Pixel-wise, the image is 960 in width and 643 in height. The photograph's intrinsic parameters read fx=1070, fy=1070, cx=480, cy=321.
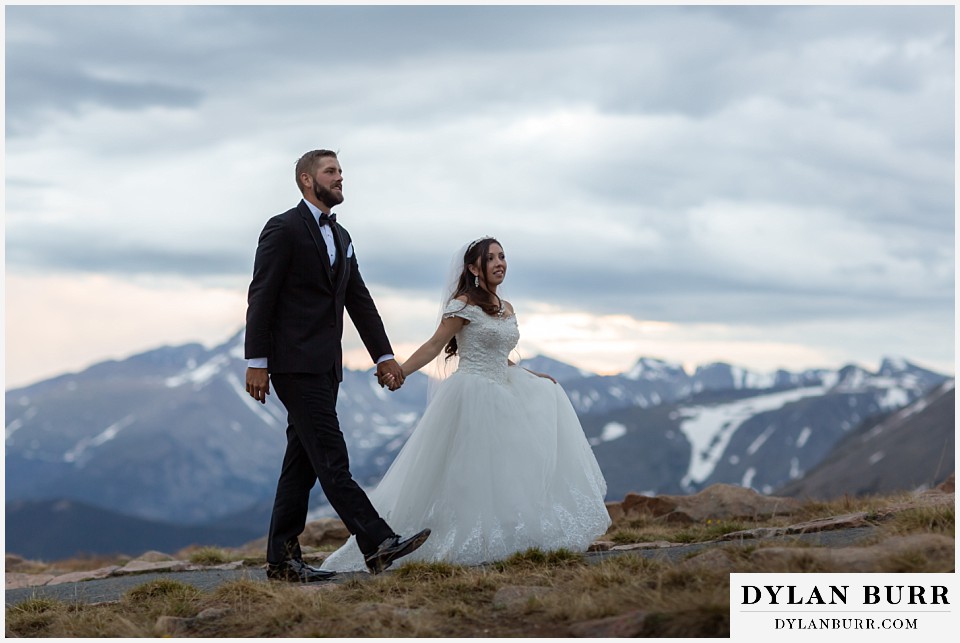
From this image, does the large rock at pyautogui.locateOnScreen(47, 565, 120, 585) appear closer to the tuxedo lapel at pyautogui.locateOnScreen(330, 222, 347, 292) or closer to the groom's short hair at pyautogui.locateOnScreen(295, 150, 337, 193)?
the tuxedo lapel at pyautogui.locateOnScreen(330, 222, 347, 292)

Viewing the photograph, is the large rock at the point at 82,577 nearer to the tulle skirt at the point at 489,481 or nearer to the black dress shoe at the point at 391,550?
the tulle skirt at the point at 489,481

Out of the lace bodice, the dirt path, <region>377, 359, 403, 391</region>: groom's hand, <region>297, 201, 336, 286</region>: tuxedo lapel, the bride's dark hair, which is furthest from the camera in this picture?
the bride's dark hair

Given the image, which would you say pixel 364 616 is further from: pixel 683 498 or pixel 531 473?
pixel 683 498

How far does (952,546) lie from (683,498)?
9.23 metres

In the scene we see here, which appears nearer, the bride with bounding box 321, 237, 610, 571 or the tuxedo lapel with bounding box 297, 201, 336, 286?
the tuxedo lapel with bounding box 297, 201, 336, 286

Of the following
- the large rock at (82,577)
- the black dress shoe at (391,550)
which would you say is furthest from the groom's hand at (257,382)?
the large rock at (82,577)

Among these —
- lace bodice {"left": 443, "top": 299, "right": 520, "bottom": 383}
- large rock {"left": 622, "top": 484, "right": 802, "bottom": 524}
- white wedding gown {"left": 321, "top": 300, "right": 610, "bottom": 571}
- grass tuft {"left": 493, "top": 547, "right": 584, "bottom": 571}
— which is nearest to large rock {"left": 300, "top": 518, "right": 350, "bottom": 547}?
large rock {"left": 622, "top": 484, "right": 802, "bottom": 524}

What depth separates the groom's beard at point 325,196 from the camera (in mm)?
9312

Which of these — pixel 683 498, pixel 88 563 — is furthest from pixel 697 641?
pixel 88 563

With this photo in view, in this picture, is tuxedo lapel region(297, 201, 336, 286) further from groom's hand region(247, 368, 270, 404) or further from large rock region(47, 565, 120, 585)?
large rock region(47, 565, 120, 585)

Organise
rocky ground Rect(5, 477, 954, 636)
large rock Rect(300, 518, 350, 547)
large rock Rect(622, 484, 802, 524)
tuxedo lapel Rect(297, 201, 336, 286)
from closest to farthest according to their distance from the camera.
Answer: rocky ground Rect(5, 477, 954, 636)
tuxedo lapel Rect(297, 201, 336, 286)
large rock Rect(622, 484, 802, 524)
large rock Rect(300, 518, 350, 547)

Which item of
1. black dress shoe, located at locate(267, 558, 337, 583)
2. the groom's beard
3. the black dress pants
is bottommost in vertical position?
black dress shoe, located at locate(267, 558, 337, 583)

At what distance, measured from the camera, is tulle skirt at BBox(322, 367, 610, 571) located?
32.1ft

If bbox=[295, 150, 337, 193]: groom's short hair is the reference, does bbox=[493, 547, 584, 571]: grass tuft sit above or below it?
below
